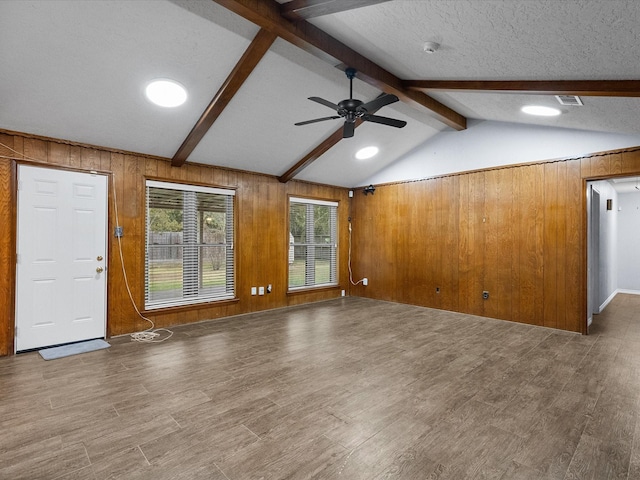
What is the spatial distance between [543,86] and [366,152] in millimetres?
3073

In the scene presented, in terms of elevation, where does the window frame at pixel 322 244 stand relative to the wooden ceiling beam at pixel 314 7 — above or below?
below

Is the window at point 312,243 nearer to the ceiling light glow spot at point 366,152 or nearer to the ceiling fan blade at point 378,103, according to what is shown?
the ceiling light glow spot at point 366,152

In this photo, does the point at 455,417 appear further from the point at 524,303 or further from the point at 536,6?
the point at 524,303

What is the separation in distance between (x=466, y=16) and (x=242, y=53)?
1.96 meters

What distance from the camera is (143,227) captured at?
4621 millimetres

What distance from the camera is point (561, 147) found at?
4.69 meters

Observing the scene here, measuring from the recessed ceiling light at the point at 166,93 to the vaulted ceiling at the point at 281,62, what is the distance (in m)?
0.08

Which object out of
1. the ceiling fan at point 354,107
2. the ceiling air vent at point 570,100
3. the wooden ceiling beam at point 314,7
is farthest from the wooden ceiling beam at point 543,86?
the wooden ceiling beam at point 314,7

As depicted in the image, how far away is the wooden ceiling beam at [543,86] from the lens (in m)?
2.86

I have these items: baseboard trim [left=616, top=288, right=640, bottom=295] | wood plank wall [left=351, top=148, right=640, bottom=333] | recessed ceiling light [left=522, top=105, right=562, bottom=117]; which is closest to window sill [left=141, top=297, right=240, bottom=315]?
wood plank wall [left=351, top=148, right=640, bottom=333]

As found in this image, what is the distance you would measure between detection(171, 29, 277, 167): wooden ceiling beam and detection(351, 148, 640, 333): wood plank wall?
12.8 feet

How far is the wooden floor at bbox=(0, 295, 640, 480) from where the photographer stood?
192 centimetres

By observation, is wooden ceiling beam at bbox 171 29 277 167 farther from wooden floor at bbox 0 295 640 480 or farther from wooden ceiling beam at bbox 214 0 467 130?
wooden floor at bbox 0 295 640 480

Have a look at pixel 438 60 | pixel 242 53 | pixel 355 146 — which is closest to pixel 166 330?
pixel 242 53
